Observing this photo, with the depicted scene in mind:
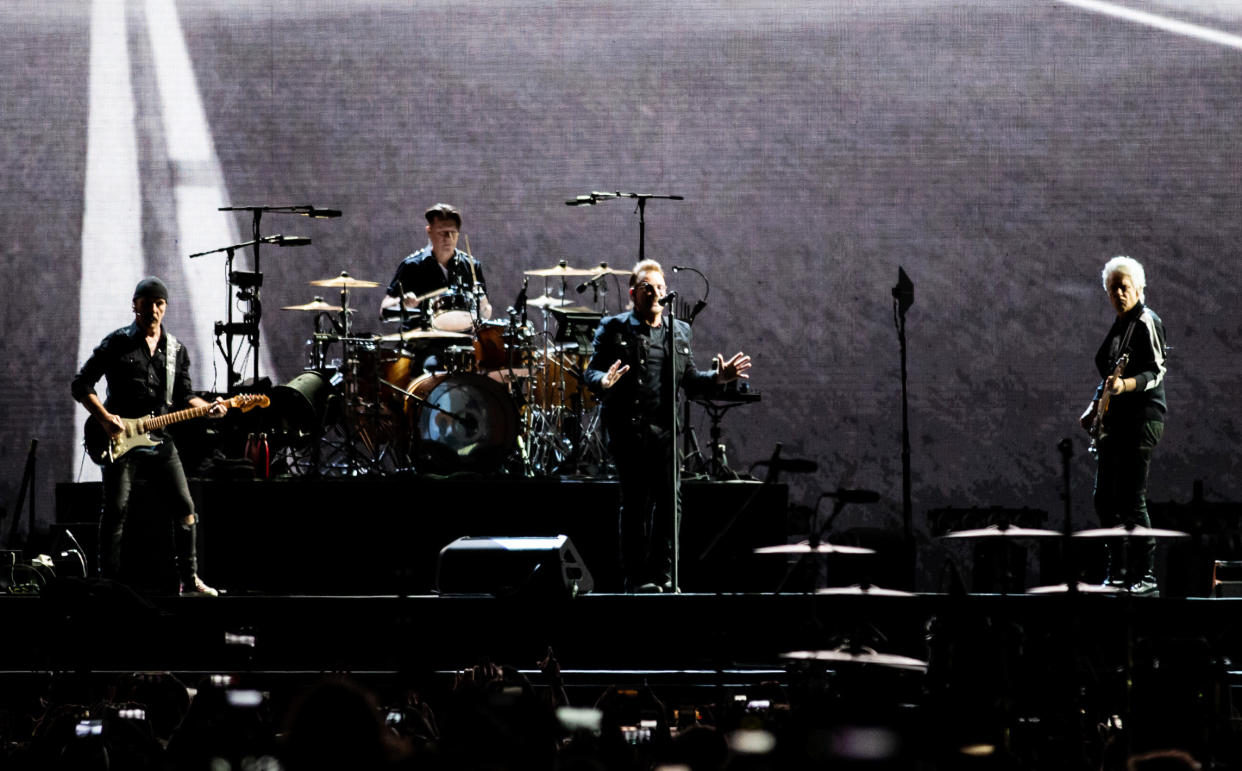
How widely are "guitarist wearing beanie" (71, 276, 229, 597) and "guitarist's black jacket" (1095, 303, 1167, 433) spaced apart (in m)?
5.09

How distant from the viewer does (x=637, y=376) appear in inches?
304

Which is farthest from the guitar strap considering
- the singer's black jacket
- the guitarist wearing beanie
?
the singer's black jacket

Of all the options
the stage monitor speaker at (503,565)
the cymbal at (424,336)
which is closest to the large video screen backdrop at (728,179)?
the cymbal at (424,336)

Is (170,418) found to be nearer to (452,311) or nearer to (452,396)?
(452,396)

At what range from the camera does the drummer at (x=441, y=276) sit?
9969 millimetres

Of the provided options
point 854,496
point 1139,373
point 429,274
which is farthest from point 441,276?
point 1139,373

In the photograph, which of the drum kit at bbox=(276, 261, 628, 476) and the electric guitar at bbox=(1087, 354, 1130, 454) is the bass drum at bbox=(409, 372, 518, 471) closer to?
the drum kit at bbox=(276, 261, 628, 476)

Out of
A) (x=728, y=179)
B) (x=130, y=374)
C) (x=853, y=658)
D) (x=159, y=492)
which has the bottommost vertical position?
(x=853, y=658)

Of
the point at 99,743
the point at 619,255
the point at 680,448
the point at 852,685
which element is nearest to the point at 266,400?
the point at 680,448

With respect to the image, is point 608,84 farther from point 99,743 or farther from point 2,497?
point 99,743

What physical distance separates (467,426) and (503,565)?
1803 mm

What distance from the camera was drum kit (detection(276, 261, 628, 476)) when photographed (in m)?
9.07

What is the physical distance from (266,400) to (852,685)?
4784mm

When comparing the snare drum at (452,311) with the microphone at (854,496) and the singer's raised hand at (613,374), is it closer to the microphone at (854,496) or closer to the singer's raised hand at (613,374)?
the singer's raised hand at (613,374)
